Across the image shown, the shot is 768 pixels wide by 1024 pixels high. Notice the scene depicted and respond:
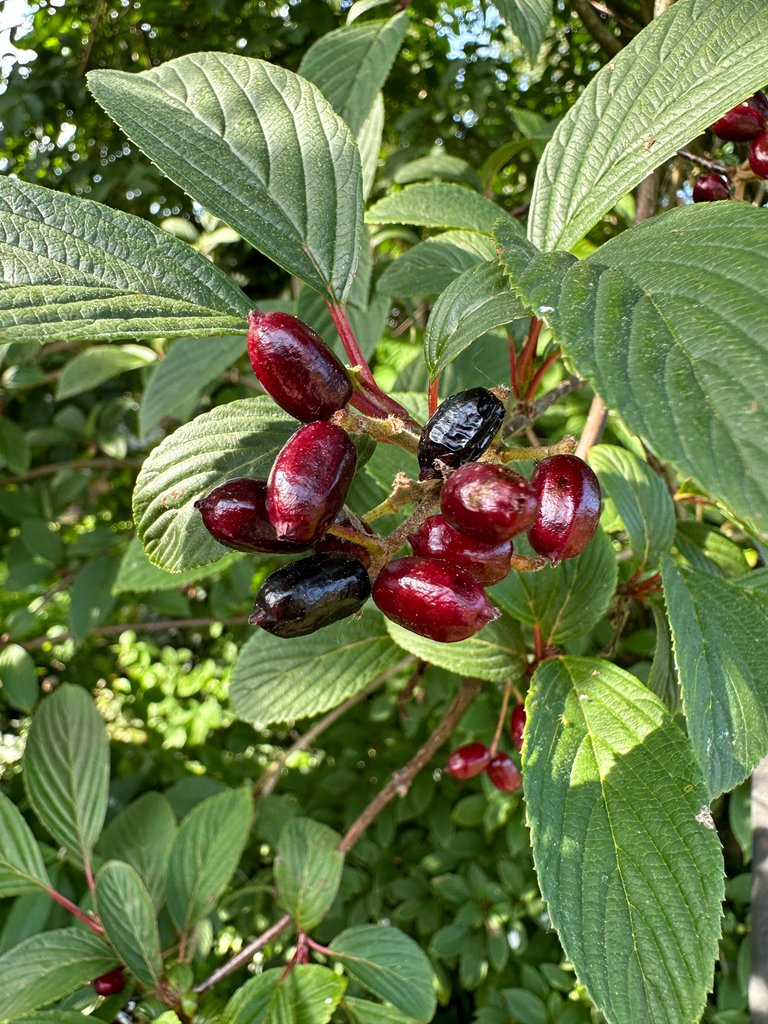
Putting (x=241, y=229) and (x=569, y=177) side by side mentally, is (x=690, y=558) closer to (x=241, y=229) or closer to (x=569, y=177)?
(x=569, y=177)

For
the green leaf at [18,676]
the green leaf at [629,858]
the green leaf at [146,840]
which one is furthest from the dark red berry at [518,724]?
the green leaf at [18,676]

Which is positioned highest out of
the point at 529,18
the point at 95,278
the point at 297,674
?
the point at 529,18

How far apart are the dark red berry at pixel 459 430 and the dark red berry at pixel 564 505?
0.18 ft

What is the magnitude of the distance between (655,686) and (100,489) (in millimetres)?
2181

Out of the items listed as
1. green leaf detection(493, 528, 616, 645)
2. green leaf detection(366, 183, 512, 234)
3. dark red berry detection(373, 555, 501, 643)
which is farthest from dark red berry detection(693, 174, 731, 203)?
dark red berry detection(373, 555, 501, 643)

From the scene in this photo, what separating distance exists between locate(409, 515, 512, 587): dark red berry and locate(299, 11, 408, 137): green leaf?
0.80m

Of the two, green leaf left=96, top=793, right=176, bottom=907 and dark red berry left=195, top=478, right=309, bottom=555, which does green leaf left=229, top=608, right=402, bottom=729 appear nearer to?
dark red berry left=195, top=478, right=309, bottom=555

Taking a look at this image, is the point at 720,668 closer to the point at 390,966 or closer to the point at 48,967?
the point at 390,966

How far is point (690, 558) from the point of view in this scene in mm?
1119

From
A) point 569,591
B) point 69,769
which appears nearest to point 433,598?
point 569,591

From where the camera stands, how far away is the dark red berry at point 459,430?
528 millimetres

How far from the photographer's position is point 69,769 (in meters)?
1.48

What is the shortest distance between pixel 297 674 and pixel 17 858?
66cm

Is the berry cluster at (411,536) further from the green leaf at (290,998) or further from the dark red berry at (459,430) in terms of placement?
the green leaf at (290,998)
